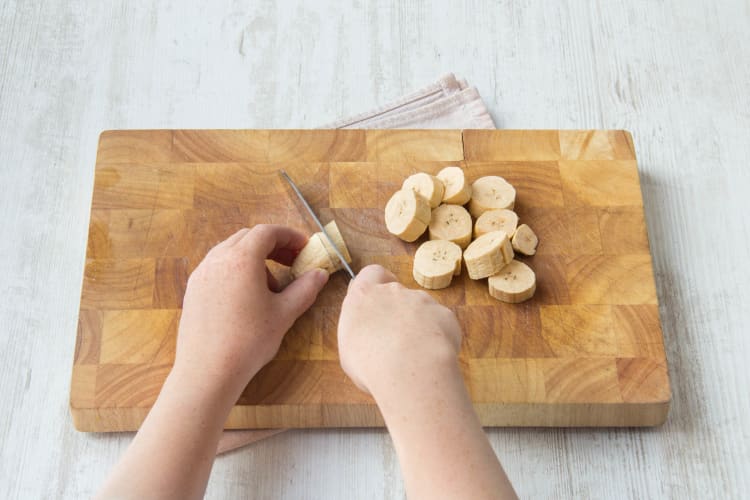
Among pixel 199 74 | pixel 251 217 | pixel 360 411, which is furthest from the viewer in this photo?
pixel 199 74

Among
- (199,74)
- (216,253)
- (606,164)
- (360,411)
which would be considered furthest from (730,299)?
(199,74)

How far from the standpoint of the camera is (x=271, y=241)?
159cm

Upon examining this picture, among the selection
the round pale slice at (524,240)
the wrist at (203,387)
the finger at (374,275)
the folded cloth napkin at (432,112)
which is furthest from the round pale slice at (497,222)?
the wrist at (203,387)

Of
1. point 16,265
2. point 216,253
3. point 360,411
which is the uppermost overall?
point 216,253

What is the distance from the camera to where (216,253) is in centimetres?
158

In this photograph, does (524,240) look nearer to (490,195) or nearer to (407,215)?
(490,195)

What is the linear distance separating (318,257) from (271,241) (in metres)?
0.10

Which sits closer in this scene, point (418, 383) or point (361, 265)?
point (418, 383)

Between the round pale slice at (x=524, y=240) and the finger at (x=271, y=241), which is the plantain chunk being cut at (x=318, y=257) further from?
the round pale slice at (x=524, y=240)

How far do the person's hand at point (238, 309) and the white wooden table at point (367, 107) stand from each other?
222mm

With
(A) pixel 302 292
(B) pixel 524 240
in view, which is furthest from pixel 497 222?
(A) pixel 302 292

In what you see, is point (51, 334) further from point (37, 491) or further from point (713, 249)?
point (713, 249)

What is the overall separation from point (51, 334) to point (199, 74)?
2.34 feet

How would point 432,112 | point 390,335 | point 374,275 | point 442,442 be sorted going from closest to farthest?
point 442,442 < point 390,335 < point 374,275 < point 432,112
